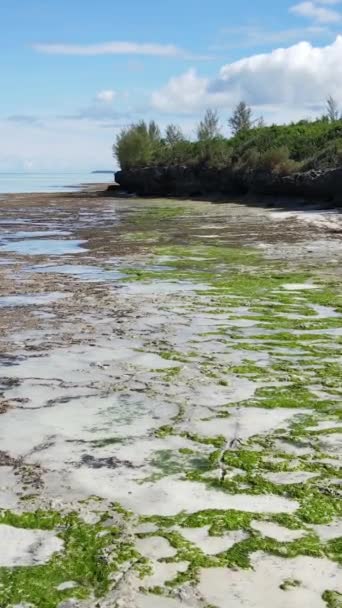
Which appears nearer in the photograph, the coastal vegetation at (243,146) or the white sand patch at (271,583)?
the white sand patch at (271,583)

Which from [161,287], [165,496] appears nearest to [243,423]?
[165,496]

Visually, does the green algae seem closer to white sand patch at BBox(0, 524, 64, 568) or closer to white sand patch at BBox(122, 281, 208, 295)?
white sand patch at BBox(0, 524, 64, 568)

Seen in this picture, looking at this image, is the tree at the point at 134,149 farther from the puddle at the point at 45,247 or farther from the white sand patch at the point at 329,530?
the white sand patch at the point at 329,530

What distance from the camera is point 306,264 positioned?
18.1m

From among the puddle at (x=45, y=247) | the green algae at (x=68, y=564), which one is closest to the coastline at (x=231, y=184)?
the puddle at (x=45, y=247)

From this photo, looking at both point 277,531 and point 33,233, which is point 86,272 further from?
point 277,531

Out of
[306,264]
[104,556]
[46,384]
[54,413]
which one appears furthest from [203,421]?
[306,264]

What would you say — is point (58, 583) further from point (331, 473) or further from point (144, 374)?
point (144, 374)

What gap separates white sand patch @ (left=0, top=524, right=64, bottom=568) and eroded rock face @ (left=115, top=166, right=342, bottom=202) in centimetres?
3383

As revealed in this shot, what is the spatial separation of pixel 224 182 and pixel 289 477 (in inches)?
1814

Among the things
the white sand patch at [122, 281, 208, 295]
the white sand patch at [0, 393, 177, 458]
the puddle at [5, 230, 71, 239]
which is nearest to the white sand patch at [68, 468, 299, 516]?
the white sand patch at [0, 393, 177, 458]

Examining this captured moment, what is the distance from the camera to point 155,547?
4.70 metres

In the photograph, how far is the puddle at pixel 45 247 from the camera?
71.5 ft

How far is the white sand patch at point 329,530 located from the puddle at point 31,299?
887 centimetres
